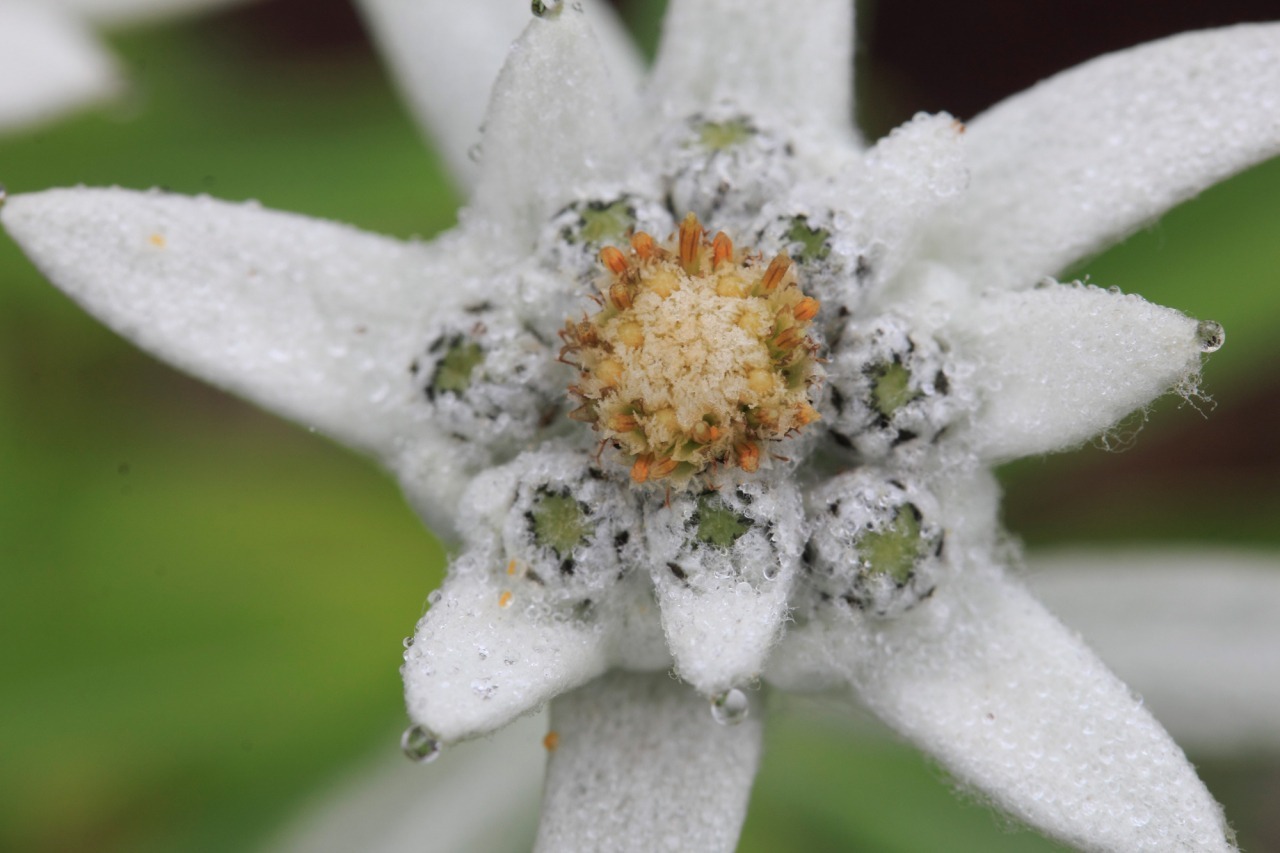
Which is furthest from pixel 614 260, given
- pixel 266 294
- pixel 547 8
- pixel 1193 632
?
pixel 1193 632

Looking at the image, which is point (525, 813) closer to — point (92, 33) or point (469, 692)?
point (469, 692)

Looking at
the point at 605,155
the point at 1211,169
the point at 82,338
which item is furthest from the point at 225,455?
the point at 1211,169

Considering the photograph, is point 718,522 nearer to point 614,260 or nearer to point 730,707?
point 730,707

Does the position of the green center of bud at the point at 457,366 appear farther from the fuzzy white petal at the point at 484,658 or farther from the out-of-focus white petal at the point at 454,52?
the out-of-focus white petal at the point at 454,52

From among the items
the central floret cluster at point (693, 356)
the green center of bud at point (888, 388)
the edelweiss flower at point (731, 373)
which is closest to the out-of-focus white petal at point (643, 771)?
the edelweiss flower at point (731, 373)

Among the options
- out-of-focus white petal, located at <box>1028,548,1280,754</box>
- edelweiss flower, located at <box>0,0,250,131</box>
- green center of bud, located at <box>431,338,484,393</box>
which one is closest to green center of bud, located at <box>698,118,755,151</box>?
green center of bud, located at <box>431,338,484,393</box>

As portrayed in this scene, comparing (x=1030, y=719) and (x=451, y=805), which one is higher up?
(x=1030, y=719)
